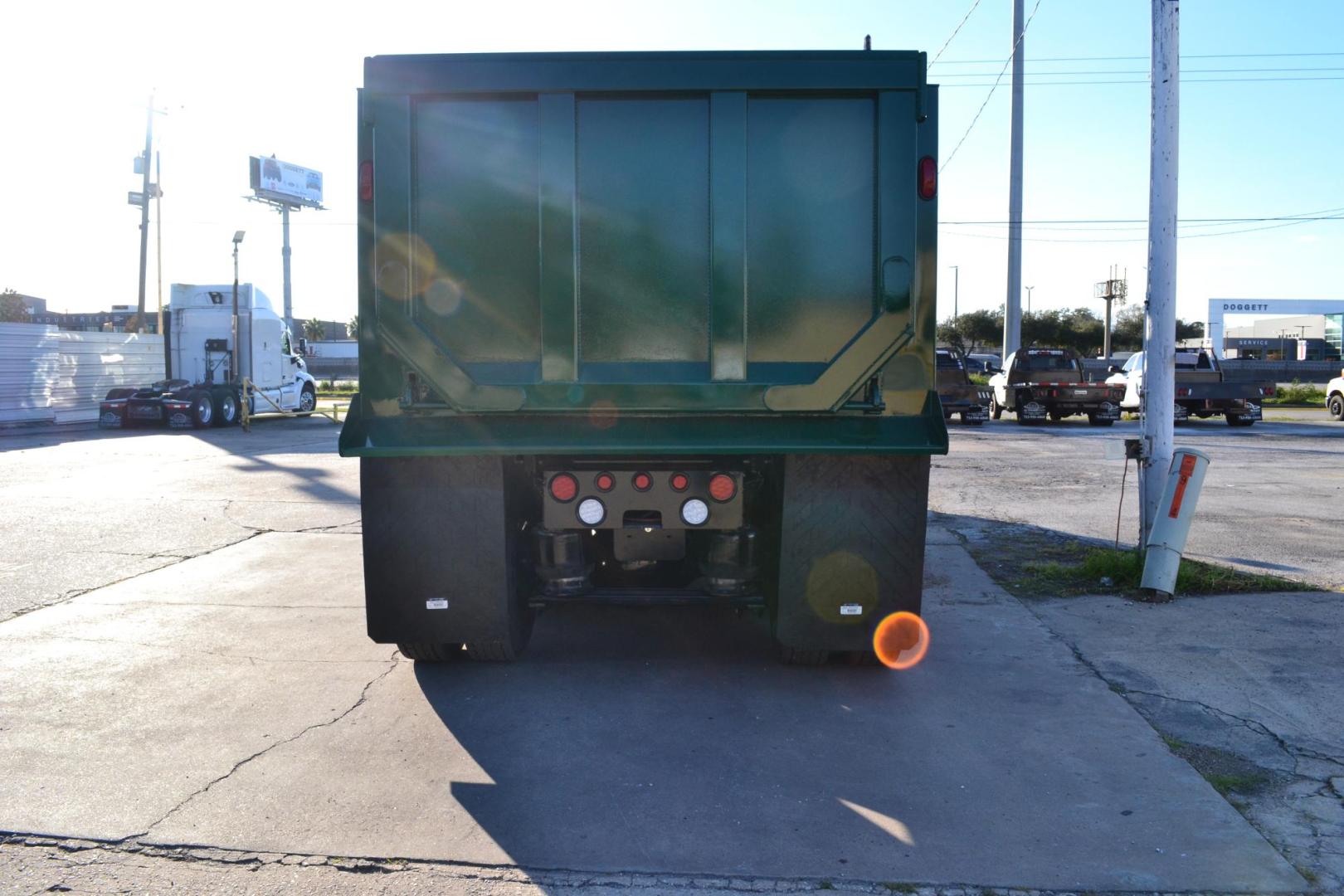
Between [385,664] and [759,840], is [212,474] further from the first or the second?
[759,840]

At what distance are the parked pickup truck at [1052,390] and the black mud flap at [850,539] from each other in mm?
22233

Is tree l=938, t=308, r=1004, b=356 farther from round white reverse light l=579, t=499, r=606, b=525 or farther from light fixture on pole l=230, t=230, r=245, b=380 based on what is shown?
round white reverse light l=579, t=499, r=606, b=525

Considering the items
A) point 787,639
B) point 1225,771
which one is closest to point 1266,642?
point 1225,771

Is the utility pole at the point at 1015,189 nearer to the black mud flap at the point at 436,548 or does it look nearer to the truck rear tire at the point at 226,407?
the truck rear tire at the point at 226,407

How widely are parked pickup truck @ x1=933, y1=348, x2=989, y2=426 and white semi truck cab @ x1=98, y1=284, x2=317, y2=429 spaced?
55.3ft

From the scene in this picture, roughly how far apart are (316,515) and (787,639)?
7.51 metres

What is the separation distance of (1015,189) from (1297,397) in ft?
56.2

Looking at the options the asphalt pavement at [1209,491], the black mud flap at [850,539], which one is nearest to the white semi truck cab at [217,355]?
the asphalt pavement at [1209,491]

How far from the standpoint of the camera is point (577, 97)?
4977mm

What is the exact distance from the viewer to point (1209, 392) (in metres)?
24.8

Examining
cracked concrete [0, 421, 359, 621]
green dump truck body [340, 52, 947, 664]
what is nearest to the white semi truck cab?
cracked concrete [0, 421, 359, 621]

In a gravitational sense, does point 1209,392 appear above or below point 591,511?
above

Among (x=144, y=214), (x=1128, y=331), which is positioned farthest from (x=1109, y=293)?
(x=144, y=214)

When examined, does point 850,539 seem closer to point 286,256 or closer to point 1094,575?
point 1094,575
